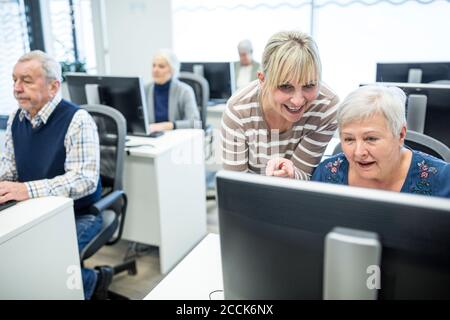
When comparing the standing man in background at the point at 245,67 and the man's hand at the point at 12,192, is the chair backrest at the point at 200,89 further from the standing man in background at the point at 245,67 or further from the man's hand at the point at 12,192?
the man's hand at the point at 12,192

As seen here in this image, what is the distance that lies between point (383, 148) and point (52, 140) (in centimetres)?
139

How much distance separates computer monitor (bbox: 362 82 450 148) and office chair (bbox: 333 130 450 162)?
156mm

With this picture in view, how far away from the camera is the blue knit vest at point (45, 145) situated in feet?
5.89

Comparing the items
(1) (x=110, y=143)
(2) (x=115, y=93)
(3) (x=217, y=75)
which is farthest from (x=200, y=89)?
(1) (x=110, y=143)

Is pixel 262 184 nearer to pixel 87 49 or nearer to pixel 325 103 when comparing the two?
pixel 325 103

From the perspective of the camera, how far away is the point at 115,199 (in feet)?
6.52

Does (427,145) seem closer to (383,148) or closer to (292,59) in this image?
(383,148)

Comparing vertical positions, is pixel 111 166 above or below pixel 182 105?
below

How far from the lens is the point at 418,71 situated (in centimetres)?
212

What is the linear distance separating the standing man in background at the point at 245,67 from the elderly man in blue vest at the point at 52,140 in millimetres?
2761

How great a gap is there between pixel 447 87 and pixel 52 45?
4273 mm

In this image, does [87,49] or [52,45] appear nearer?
[52,45]

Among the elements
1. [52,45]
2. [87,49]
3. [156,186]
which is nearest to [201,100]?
[156,186]
